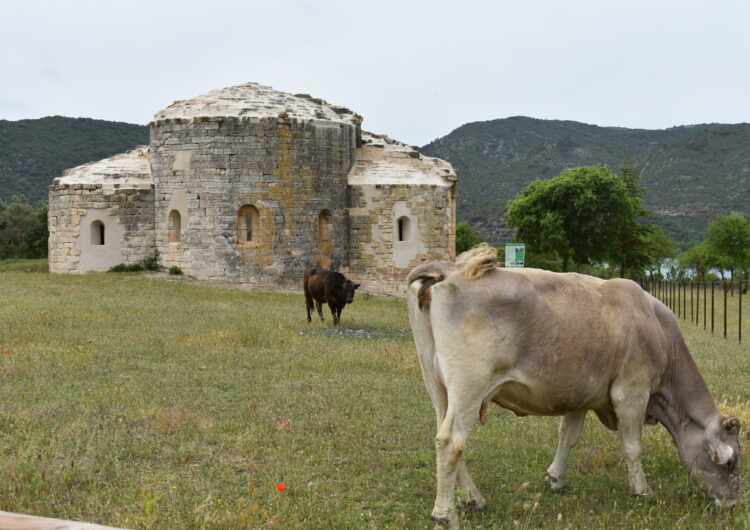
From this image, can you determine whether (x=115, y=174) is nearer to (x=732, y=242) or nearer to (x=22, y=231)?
(x=22, y=231)

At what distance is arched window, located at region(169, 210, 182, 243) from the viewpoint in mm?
25188

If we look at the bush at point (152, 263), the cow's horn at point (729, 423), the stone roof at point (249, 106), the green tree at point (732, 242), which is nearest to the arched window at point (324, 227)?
the stone roof at point (249, 106)

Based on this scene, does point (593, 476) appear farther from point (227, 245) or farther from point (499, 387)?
point (227, 245)

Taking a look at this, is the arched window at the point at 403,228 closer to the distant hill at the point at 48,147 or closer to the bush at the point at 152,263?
the bush at the point at 152,263

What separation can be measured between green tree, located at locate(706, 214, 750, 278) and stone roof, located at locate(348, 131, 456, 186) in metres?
31.6

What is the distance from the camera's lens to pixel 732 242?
168 feet

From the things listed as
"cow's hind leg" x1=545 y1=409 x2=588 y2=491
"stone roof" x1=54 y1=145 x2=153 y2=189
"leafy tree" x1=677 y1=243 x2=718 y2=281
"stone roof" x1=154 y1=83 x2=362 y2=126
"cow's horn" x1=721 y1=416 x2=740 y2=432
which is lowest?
"leafy tree" x1=677 y1=243 x2=718 y2=281

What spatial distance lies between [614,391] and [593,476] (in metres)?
1.10

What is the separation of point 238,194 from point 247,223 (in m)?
1.10

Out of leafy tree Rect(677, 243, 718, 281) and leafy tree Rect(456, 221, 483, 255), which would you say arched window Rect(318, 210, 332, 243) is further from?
leafy tree Rect(456, 221, 483, 255)

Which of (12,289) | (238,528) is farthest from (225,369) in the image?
(12,289)

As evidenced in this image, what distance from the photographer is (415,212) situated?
87.5ft

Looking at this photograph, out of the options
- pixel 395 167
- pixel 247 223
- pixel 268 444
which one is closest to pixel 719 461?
pixel 268 444

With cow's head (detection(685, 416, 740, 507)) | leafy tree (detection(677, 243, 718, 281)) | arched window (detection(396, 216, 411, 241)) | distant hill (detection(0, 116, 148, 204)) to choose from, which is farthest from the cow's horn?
distant hill (detection(0, 116, 148, 204))
